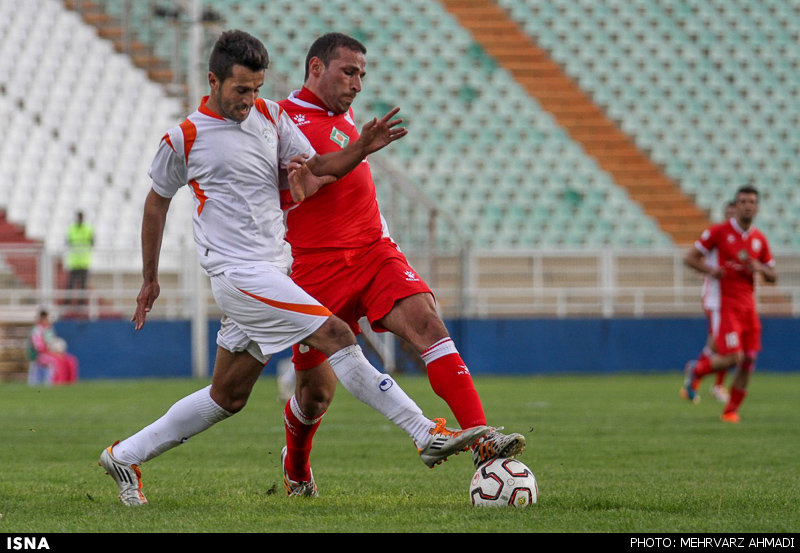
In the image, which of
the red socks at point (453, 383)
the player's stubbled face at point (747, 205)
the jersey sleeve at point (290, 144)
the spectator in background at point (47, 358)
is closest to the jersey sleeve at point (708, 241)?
the player's stubbled face at point (747, 205)

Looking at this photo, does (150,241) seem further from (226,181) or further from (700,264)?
(700,264)

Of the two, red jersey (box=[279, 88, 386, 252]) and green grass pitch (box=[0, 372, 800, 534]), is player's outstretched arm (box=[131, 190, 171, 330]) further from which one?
green grass pitch (box=[0, 372, 800, 534])

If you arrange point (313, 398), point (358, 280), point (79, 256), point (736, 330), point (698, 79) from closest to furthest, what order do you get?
point (358, 280), point (313, 398), point (736, 330), point (79, 256), point (698, 79)

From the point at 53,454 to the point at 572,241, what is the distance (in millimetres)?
15888

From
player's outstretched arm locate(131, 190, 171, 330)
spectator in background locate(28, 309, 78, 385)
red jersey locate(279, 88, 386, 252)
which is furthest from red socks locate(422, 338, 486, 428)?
spectator in background locate(28, 309, 78, 385)

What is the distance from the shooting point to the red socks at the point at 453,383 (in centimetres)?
543

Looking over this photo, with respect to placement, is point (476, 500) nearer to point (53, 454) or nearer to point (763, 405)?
point (53, 454)

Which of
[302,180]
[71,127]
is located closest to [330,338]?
[302,180]

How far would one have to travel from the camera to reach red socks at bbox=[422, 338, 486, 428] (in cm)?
543

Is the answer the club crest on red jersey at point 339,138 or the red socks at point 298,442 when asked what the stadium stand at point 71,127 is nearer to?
the red socks at point 298,442

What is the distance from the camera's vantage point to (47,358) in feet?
61.4

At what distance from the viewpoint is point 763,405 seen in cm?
1352

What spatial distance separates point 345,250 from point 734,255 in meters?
7.55

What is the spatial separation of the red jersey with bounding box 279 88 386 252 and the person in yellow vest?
14258 mm
